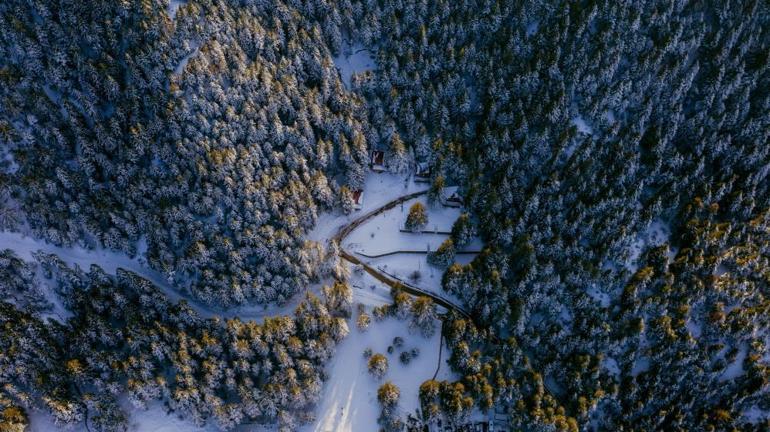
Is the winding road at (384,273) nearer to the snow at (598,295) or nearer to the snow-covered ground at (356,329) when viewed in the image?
the snow-covered ground at (356,329)

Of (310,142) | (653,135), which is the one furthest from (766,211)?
(310,142)

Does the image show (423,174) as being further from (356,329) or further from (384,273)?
(356,329)

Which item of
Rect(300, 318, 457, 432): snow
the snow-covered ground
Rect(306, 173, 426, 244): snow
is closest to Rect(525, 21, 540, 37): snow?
Rect(306, 173, 426, 244): snow

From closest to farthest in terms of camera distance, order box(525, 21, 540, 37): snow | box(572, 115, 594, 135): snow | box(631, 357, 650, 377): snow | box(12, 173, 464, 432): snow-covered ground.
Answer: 1. box(12, 173, 464, 432): snow-covered ground
2. box(631, 357, 650, 377): snow
3. box(572, 115, 594, 135): snow
4. box(525, 21, 540, 37): snow

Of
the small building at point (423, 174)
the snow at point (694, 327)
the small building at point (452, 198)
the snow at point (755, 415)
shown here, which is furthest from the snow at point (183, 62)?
the snow at point (755, 415)

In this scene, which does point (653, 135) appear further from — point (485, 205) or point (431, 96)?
point (431, 96)

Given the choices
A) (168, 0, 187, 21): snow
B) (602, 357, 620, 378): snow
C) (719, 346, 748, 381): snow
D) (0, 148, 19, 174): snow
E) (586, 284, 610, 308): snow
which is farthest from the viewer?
(168, 0, 187, 21): snow

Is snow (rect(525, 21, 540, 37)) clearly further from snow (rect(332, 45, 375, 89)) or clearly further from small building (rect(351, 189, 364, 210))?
small building (rect(351, 189, 364, 210))
